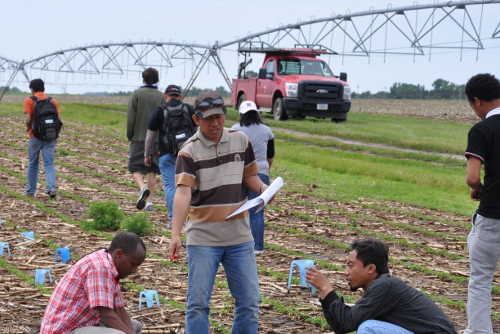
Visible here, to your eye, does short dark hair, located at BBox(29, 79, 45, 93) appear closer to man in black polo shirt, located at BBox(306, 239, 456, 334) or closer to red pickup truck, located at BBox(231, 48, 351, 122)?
man in black polo shirt, located at BBox(306, 239, 456, 334)

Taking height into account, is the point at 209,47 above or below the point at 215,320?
above

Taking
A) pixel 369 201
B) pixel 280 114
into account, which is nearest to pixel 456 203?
pixel 369 201

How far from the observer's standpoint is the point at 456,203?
15.3m

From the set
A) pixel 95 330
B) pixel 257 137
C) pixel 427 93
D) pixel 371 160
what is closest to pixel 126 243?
pixel 95 330

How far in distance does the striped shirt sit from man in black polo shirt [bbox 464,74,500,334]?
181cm

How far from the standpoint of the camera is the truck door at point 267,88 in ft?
113

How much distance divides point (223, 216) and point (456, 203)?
1018 centimetres

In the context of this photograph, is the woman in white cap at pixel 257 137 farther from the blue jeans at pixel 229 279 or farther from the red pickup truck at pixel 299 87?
the red pickup truck at pixel 299 87

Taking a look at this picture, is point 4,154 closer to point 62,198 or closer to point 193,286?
point 62,198

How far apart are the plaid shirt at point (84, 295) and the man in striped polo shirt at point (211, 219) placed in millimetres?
627

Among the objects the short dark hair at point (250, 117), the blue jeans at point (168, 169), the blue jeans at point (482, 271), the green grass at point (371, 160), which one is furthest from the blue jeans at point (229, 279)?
the green grass at point (371, 160)

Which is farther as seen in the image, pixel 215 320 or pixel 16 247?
pixel 16 247

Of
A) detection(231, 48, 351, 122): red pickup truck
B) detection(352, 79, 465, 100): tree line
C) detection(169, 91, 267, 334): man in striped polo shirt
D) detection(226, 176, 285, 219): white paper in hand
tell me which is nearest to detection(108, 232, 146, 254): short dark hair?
detection(169, 91, 267, 334): man in striped polo shirt

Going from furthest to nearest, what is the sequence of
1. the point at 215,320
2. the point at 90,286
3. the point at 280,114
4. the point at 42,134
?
1. the point at 280,114
2. the point at 42,134
3. the point at 215,320
4. the point at 90,286
